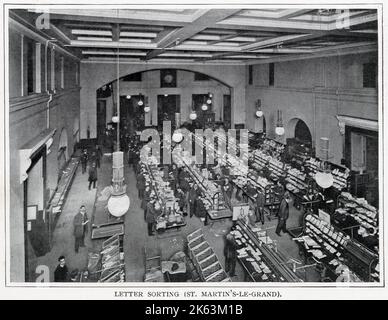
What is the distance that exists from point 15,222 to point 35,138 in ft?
7.00

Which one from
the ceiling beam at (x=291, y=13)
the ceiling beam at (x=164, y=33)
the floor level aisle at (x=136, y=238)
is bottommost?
the floor level aisle at (x=136, y=238)

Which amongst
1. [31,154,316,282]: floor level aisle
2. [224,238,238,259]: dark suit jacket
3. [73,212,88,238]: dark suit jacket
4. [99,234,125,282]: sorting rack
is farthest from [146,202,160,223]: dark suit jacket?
[224,238,238,259]: dark suit jacket

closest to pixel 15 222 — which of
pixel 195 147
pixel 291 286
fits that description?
pixel 291 286

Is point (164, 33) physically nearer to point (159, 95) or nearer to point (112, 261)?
point (112, 261)

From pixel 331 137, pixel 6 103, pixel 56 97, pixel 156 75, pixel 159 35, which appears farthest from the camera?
pixel 156 75

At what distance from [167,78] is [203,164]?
33.1 ft

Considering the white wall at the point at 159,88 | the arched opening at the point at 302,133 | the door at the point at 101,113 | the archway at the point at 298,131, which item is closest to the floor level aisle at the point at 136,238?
the arched opening at the point at 302,133

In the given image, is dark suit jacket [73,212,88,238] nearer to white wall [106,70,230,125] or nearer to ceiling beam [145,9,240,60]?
ceiling beam [145,9,240,60]

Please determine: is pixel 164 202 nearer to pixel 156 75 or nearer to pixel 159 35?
pixel 159 35

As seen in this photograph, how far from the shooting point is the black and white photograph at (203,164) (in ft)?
16.4

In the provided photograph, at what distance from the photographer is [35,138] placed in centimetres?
695

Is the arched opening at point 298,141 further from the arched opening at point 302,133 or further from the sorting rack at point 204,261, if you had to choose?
the sorting rack at point 204,261

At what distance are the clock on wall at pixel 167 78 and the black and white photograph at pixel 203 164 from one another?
15.2 ft

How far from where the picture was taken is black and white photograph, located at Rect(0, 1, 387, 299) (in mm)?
5012
